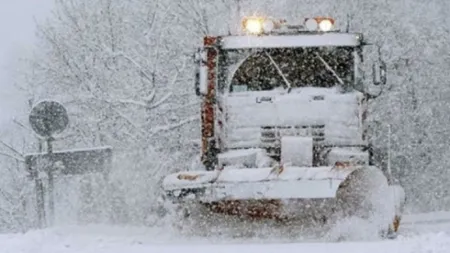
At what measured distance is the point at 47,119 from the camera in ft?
36.1

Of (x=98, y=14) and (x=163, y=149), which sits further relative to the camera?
(x=98, y=14)

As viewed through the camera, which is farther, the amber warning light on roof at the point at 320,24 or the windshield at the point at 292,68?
the amber warning light on roof at the point at 320,24

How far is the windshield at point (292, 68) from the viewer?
10.4 meters

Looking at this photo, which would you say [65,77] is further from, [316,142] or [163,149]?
[316,142]

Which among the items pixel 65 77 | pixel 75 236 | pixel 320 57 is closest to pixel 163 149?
pixel 65 77

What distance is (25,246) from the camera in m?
7.42

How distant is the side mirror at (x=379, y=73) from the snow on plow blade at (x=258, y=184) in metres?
2.19

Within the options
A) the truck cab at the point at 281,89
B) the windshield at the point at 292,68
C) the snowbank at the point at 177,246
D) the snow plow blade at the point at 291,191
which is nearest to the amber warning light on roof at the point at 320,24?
the truck cab at the point at 281,89

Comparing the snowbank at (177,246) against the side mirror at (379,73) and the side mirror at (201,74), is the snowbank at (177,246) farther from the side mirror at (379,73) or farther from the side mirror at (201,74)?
the side mirror at (379,73)

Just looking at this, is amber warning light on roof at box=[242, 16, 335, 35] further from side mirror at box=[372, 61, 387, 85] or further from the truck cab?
side mirror at box=[372, 61, 387, 85]

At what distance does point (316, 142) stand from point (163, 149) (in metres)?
9.56

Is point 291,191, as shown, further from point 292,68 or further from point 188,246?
point 292,68

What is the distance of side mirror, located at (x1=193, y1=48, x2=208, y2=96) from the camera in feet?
34.2

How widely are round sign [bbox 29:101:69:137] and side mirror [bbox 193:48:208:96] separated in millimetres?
1755
